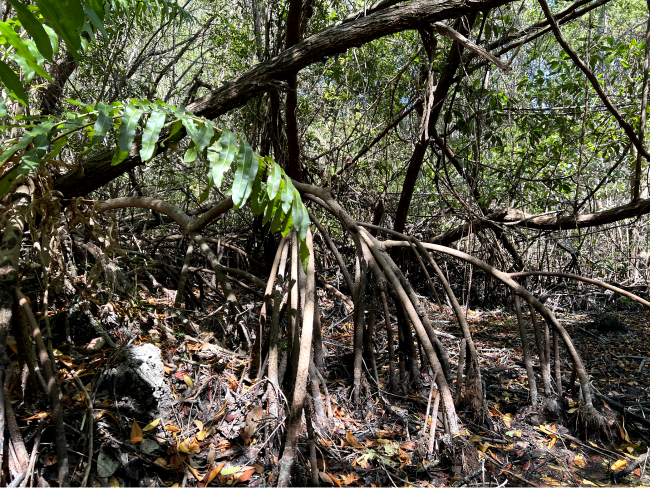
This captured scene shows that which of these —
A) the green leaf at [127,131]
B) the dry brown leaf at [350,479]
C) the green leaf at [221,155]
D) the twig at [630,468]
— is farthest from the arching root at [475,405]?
the green leaf at [127,131]

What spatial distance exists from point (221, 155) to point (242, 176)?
3.9 inches

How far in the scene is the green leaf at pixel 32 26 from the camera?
→ 3.47ft

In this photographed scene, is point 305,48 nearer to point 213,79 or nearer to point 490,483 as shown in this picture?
point 490,483

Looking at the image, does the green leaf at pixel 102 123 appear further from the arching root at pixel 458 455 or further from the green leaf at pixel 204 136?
the arching root at pixel 458 455

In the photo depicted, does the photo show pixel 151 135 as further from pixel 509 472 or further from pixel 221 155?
pixel 509 472

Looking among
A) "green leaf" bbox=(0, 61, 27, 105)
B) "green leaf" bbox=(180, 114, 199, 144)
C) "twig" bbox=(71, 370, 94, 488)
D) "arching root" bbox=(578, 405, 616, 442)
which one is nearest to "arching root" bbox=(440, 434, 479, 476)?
"arching root" bbox=(578, 405, 616, 442)

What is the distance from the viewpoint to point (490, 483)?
2174 millimetres

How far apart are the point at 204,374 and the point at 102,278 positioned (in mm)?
1075

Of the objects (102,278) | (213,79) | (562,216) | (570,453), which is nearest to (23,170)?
(102,278)

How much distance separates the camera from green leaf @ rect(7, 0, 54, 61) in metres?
1.06

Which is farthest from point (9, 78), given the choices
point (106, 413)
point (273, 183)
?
point (106, 413)

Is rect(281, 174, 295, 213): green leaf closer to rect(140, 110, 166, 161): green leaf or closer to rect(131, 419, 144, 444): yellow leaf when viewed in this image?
rect(140, 110, 166, 161): green leaf

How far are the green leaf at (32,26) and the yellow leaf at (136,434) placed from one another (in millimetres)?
1640

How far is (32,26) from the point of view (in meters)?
1.11
